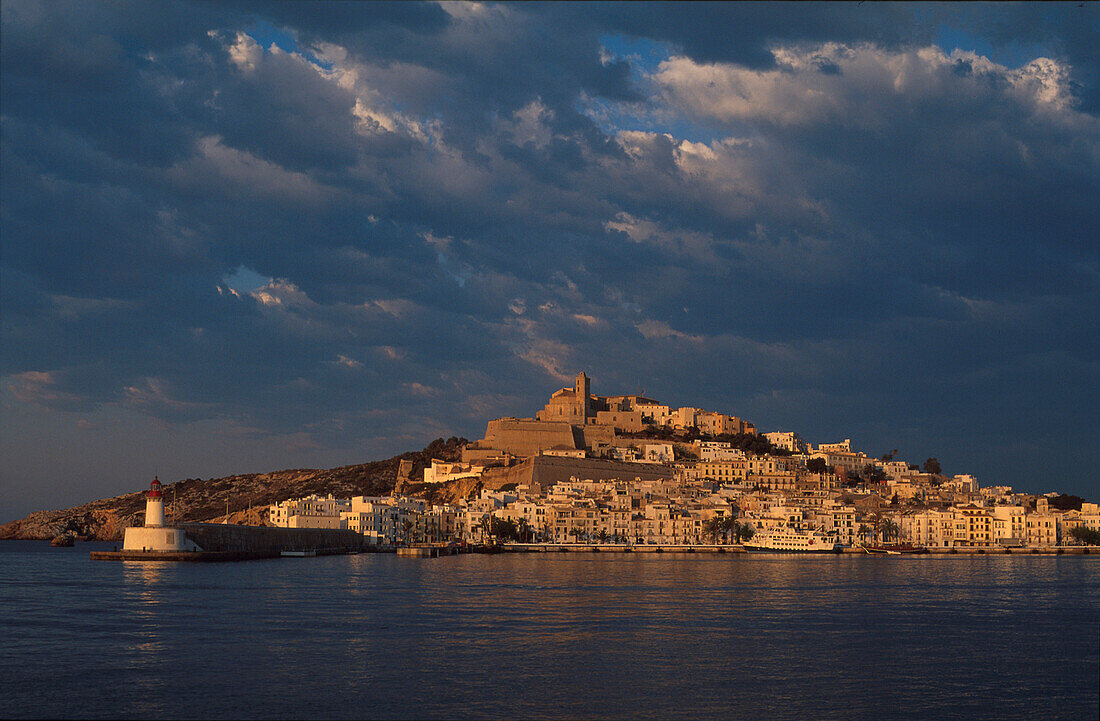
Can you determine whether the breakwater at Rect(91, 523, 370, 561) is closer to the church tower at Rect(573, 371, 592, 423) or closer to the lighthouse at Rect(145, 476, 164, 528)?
the lighthouse at Rect(145, 476, 164, 528)

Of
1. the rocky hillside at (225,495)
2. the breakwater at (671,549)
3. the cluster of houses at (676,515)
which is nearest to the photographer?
the breakwater at (671,549)

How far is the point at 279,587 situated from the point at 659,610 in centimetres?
1933

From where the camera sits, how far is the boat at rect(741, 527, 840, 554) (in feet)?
332

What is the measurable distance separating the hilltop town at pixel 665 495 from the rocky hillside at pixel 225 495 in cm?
539

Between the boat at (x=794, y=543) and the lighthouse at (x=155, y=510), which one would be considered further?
the boat at (x=794, y=543)

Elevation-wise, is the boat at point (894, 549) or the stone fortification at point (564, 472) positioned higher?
the stone fortification at point (564, 472)

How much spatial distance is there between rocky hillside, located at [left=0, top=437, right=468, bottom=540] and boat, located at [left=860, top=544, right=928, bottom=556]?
5709 cm

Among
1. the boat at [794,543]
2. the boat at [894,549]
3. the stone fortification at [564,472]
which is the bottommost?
the boat at [894,549]

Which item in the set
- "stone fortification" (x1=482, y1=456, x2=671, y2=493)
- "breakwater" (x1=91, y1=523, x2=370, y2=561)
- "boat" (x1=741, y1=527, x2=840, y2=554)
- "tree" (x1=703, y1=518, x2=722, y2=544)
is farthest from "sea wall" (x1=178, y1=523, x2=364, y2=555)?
"boat" (x1=741, y1=527, x2=840, y2=554)

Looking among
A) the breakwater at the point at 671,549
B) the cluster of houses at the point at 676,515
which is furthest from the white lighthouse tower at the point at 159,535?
the breakwater at the point at 671,549

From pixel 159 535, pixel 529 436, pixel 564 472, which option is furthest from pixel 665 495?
pixel 159 535

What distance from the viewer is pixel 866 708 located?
72.2 feet

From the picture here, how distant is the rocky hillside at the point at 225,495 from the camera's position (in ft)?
475

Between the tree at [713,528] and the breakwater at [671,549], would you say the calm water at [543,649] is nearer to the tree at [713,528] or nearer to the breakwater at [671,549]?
the breakwater at [671,549]
